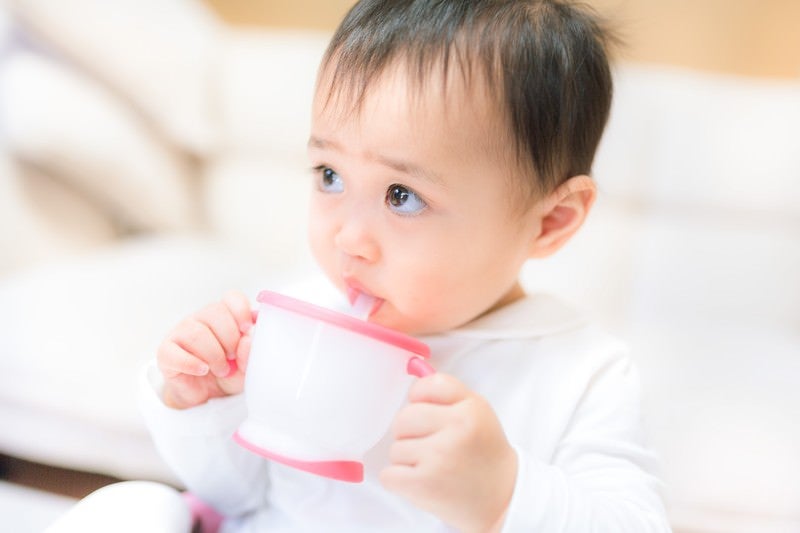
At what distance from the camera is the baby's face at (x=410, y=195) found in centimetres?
67

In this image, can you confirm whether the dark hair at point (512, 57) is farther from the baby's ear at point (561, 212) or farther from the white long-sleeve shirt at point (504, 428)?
the white long-sleeve shirt at point (504, 428)

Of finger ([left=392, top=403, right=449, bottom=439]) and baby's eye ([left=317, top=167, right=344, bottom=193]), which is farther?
baby's eye ([left=317, top=167, right=344, bottom=193])

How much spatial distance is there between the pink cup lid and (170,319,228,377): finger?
0.42 feet

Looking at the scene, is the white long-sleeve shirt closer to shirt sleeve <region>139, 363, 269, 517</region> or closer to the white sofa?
shirt sleeve <region>139, 363, 269, 517</region>

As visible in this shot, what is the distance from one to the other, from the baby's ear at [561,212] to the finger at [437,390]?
0.22 metres

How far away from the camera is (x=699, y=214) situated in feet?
5.04

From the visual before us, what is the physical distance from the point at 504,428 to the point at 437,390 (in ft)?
0.70

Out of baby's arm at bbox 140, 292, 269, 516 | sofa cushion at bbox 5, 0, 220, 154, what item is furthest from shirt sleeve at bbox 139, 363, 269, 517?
sofa cushion at bbox 5, 0, 220, 154

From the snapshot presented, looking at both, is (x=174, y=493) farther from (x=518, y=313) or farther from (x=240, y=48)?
(x=240, y=48)

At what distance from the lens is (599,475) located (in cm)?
69

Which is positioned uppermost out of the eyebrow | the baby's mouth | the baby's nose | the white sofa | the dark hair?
the dark hair

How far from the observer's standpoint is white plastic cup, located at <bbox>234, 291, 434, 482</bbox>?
0.58 m

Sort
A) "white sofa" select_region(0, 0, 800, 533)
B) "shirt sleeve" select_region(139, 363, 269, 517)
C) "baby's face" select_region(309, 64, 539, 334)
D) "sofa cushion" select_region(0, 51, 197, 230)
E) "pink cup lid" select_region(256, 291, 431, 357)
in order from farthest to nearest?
"sofa cushion" select_region(0, 51, 197, 230), "white sofa" select_region(0, 0, 800, 533), "shirt sleeve" select_region(139, 363, 269, 517), "baby's face" select_region(309, 64, 539, 334), "pink cup lid" select_region(256, 291, 431, 357)

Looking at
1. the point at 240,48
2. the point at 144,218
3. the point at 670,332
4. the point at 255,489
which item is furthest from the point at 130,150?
the point at 670,332
